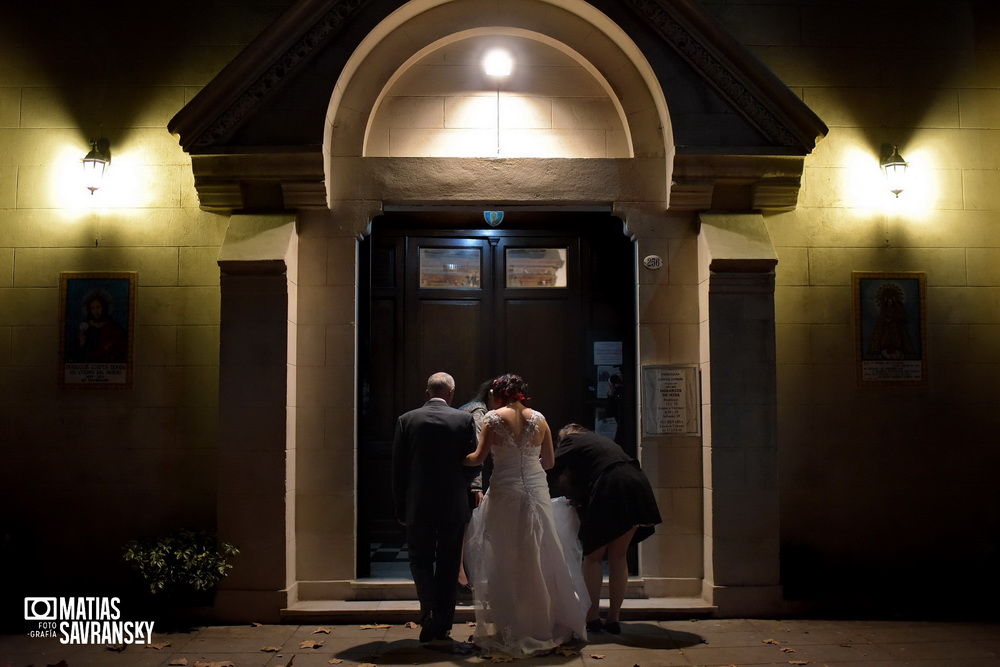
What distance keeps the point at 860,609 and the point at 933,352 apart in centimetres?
244

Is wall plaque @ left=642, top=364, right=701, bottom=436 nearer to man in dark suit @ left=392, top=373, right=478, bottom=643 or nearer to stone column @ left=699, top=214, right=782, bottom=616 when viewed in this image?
stone column @ left=699, top=214, right=782, bottom=616

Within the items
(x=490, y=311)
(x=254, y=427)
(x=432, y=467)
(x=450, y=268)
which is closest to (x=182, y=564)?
(x=254, y=427)

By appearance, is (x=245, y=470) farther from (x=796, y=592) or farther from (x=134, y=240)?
(x=796, y=592)

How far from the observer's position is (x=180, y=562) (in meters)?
7.29

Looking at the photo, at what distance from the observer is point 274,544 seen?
24.6 ft

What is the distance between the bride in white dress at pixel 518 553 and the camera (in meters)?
6.56

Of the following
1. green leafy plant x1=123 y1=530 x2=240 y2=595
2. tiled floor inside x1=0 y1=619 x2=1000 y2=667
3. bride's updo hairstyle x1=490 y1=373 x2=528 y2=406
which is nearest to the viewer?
tiled floor inside x1=0 y1=619 x2=1000 y2=667

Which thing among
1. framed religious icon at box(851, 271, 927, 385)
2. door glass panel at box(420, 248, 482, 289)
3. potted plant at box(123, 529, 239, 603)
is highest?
door glass panel at box(420, 248, 482, 289)

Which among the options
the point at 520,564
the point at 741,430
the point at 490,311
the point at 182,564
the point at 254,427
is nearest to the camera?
the point at 520,564

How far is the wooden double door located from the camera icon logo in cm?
317

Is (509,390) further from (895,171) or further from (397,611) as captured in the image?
(895,171)

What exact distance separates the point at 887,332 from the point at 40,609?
305 inches
